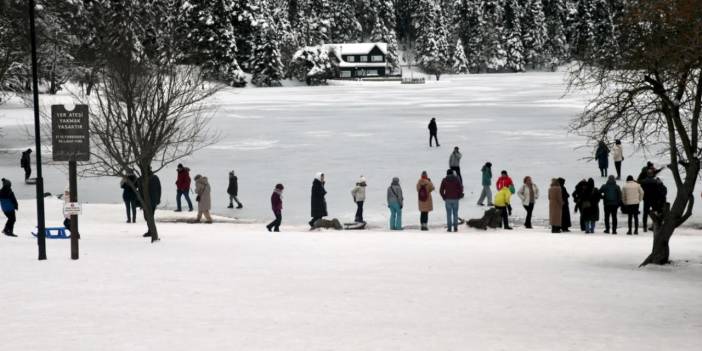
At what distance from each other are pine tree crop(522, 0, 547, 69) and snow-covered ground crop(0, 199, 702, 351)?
11354 cm

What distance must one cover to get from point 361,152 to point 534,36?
331ft

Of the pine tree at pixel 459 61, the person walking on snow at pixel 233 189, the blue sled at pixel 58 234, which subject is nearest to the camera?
the blue sled at pixel 58 234

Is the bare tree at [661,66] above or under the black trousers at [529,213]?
above

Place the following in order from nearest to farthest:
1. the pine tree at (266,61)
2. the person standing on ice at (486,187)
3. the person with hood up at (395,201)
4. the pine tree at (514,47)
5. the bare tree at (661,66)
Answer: the bare tree at (661,66) → the person with hood up at (395,201) → the person standing on ice at (486,187) → the pine tree at (266,61) → the pine tree at (514,47)

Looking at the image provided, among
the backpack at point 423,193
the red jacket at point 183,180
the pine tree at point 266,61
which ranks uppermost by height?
the pine tree at point 266,61

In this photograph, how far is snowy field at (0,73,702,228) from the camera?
23.6 metres

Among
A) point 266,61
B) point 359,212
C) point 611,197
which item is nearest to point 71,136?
point 359,212

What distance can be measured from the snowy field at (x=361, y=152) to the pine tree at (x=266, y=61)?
33250 mm

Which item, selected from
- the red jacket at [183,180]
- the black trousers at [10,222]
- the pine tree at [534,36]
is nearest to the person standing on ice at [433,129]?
the red jacket at [183,180]

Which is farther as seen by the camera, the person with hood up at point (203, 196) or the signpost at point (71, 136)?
the person with hood up at point (203, 196)

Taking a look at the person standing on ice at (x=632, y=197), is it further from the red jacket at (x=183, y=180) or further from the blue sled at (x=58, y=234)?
the blue sled at (x=58, y=234)

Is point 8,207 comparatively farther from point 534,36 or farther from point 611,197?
point 534,36

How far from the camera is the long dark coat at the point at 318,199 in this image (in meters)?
18.7

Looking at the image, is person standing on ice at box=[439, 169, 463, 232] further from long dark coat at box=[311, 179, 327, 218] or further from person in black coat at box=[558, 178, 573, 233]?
long dark coat at box=[311, 179, 327, 218]
